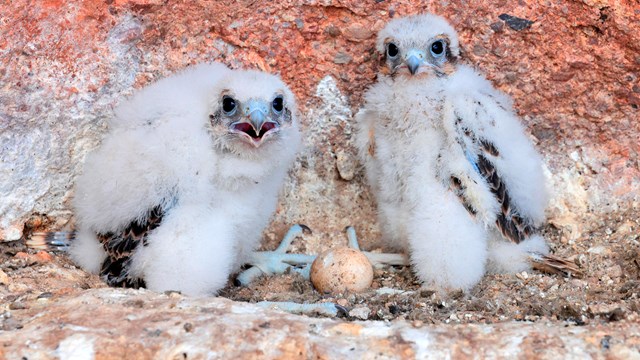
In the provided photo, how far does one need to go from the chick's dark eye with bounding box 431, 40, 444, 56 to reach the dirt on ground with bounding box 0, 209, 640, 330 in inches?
43.1

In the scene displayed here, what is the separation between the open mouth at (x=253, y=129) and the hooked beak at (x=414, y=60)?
788 millimetres

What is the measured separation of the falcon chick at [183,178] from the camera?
397 centimetres

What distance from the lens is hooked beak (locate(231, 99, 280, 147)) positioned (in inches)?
159

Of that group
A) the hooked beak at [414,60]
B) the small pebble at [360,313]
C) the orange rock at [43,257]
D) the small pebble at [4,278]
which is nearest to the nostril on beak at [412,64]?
the hooked beak at [414,60]

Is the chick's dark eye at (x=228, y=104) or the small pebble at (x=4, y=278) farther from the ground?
the chick's dark eye at (x=228, y=104)

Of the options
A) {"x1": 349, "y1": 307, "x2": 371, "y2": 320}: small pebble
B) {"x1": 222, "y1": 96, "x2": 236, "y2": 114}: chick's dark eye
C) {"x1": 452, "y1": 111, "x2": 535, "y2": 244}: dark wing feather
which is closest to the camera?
{"x1": 349, "y1": 307, "x2": 371, "y2": 320}: small pebble

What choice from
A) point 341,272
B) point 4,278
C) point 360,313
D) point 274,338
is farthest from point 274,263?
point 274,338

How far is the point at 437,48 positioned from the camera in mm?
4555

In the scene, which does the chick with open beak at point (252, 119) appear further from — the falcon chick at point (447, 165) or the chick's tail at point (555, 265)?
the chick's tail at point (555, 265)

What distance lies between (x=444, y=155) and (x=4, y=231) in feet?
6.84

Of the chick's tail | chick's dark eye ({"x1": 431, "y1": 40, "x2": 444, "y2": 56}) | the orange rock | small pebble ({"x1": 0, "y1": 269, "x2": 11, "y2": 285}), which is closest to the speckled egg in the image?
the chick's tail

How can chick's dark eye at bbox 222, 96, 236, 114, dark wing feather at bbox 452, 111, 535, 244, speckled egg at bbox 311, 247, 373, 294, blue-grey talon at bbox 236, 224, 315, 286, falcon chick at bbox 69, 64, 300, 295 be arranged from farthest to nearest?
blue-grey talon at bbox 236, 224, 315, 286 < dark wing feather at bbox 452, 111, 535, 244 < speckled egg at bbox 311, 247, 373, 294 < chick's dark eye at bbox 222, 96, 236, 114 < falcon chick at bbox 69, 64, 300, 295

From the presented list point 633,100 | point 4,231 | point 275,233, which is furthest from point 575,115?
point 4,231

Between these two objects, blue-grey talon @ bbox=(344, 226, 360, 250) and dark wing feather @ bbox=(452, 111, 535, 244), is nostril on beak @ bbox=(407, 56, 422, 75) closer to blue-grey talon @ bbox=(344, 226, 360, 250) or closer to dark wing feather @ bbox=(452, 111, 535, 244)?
dark wing feather @ bbox=(452, 111, 535, 244)
